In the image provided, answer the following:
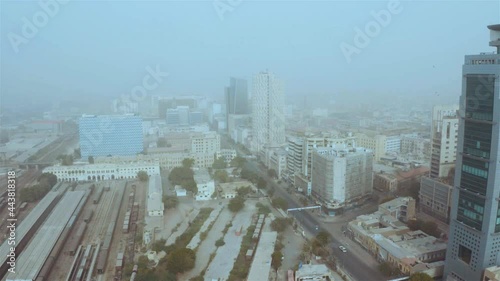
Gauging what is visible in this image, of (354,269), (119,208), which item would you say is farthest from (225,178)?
(354,269)

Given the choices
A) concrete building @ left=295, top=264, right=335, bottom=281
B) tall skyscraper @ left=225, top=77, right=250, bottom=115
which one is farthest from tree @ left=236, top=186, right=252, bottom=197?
tall skyscraper @ left=225, top=77, right=250, bottom=115

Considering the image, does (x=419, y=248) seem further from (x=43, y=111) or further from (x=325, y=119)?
(x=325, y=119)

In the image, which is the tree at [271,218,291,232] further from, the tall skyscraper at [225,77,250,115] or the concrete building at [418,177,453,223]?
the tall skyscraper at [225,77,250,115]

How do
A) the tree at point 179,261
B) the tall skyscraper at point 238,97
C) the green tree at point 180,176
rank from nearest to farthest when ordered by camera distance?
the tree at point 179,261, the green tree at point 180,176, the tall skyscraper at point 238,97

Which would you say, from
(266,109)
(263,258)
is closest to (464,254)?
(263,258)

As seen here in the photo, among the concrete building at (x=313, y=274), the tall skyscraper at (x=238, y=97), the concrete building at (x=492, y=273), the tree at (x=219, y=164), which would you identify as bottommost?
the concrete building at (x=313, y=274)

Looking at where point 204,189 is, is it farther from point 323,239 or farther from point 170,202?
point 323,239

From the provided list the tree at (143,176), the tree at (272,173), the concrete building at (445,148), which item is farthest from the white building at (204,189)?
the concrete building at (445,148)

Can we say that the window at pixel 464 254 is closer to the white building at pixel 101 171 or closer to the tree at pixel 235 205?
the tree at pixel 235 205
